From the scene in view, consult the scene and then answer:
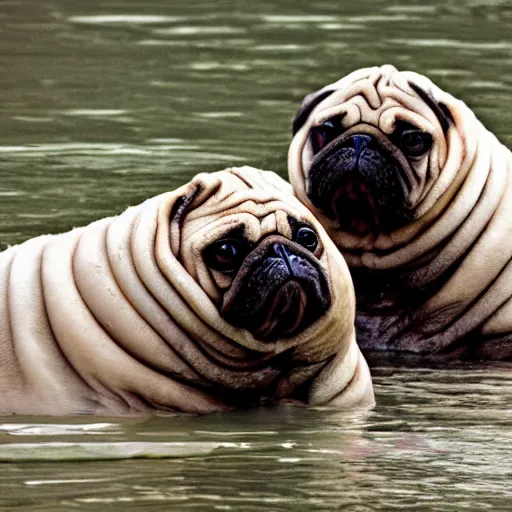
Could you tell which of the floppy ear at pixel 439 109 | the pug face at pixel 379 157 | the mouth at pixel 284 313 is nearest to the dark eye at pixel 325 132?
the pug face at pixel 379 157

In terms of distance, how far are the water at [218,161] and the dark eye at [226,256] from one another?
2.09 feet

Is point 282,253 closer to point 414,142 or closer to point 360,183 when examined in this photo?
point 360,183

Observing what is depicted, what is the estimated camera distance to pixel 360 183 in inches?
444

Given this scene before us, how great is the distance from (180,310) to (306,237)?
623 millimetres

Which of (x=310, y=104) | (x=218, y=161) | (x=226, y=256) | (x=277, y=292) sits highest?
(x=310, y=104)

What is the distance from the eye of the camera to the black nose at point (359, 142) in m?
11.3

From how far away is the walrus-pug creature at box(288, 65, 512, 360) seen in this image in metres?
11.4

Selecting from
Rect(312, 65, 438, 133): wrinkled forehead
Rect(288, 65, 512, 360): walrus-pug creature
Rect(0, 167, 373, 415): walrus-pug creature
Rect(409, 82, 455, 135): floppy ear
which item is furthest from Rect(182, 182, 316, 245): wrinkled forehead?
Rect(409, 82, 455, 135): floppy ear

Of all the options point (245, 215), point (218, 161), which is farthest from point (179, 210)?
point (218, 161)

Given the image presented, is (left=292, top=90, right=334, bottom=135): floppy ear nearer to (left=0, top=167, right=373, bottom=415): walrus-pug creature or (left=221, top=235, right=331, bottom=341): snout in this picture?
(left=0, top=167, right=373, bottom=415): walrus-pug creature

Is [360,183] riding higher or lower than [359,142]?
lower

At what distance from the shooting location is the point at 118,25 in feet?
68.6

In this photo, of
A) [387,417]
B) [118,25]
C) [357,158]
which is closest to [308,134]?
[357,158]

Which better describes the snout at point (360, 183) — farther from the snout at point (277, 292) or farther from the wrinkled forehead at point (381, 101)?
the snout at point (277, 292)
